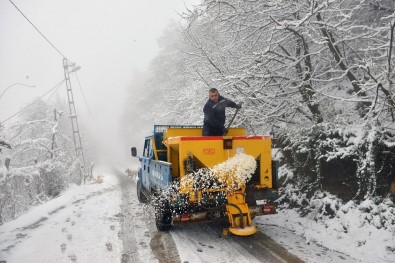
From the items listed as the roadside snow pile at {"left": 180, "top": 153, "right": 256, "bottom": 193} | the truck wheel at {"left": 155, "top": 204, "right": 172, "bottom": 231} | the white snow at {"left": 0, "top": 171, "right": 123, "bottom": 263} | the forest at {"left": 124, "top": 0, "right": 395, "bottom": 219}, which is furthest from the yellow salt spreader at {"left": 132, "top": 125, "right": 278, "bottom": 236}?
the forest at {"left": 124, "top": 0, "right": 395, "bottom": 219}

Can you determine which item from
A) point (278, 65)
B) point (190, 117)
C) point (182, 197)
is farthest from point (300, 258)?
point (190, 117)

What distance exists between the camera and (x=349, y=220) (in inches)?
252

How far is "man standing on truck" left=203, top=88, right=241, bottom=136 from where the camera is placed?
727cm

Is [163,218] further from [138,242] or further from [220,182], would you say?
[220,182]

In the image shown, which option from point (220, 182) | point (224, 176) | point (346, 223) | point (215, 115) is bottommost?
point (346, 223)

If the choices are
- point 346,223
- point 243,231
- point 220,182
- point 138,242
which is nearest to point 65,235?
point 138,242

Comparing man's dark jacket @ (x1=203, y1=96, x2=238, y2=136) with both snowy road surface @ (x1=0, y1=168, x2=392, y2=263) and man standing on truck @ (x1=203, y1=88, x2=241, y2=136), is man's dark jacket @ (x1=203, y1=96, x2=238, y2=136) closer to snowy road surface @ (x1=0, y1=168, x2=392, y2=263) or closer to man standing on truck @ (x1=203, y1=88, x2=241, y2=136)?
man standing on truck @ (x1=203, y1=88, x2=241, y2=136)

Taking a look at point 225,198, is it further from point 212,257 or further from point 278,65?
point 278,65

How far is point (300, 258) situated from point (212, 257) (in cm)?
145

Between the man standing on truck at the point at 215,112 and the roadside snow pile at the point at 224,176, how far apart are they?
54.3 inches

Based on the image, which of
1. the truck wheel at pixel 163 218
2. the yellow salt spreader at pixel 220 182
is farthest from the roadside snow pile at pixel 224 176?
the truck wheel at pixel 163 218

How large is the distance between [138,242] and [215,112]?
3.18 meters

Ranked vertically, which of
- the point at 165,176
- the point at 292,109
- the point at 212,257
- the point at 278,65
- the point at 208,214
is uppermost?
the point at 278,65

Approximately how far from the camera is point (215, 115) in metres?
7.29
